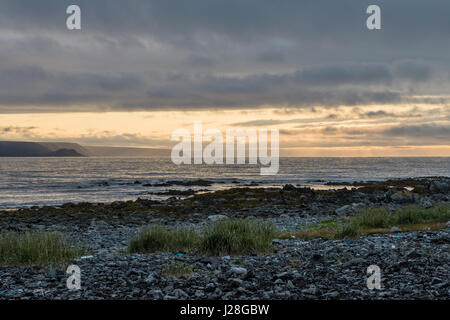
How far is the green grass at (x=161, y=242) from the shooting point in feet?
42.5

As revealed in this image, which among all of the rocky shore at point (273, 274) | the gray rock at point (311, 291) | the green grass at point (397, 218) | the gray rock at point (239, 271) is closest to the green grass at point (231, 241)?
the rocky shore at point (273, 274)

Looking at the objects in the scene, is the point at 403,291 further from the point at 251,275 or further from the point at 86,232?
the point at 86,232

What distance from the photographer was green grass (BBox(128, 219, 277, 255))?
12.1 metres

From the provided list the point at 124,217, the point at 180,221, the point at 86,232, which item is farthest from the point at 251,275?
the point at 124,217

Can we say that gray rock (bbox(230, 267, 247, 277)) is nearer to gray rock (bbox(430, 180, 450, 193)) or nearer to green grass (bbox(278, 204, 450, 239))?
green grass (bbox(278, 204, 450, 239))

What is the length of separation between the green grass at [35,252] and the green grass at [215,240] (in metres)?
2.39

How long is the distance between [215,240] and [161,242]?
2.12 metres

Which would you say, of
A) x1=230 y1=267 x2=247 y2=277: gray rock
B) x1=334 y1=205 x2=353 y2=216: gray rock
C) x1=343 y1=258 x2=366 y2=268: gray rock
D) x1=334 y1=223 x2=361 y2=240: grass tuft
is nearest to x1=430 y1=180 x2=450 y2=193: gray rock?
x1=334 y1=205 x2=353 y2=216: gray rock

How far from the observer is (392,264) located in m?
9.54

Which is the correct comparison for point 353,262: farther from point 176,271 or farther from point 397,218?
point 397,218

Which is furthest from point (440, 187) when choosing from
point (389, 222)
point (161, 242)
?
point (161, 242)

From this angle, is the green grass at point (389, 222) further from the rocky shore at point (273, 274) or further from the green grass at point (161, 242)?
the green grass at point (161, 242)

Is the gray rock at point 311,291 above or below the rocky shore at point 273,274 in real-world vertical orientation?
above
